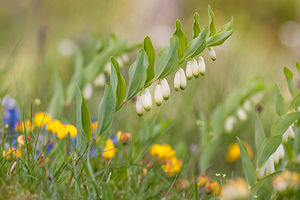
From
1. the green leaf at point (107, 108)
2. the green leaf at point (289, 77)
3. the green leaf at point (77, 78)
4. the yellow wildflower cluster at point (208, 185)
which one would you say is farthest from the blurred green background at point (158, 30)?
the green leaf at point (107, 108)

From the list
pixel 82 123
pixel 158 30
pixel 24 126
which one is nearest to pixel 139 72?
pixel 82 123

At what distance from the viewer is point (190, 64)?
1.64 meters

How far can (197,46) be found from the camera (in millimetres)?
1552

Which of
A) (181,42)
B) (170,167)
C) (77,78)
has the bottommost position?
(170,167)

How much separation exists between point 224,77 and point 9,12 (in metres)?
7.35

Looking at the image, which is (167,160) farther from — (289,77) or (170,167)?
(289,77)

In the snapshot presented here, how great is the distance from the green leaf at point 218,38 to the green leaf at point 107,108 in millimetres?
496

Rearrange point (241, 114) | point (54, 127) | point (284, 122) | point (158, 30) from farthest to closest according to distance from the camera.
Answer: point (158, 30) < point (241, 114) < point (54, 127) < point (284, 122)

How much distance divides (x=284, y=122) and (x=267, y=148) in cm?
14

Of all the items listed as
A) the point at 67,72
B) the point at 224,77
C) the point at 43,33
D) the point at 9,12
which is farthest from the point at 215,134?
the point at 9,12

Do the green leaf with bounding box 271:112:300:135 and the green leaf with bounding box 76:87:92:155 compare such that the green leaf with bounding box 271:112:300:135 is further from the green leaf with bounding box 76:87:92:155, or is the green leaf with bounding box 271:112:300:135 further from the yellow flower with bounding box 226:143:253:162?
the yellow flower with bounding box 226:143:253:162

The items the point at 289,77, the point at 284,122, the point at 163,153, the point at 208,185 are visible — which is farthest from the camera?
the point at 163,153

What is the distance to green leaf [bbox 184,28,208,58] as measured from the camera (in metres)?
1.53

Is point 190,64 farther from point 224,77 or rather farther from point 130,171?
point 224,77
